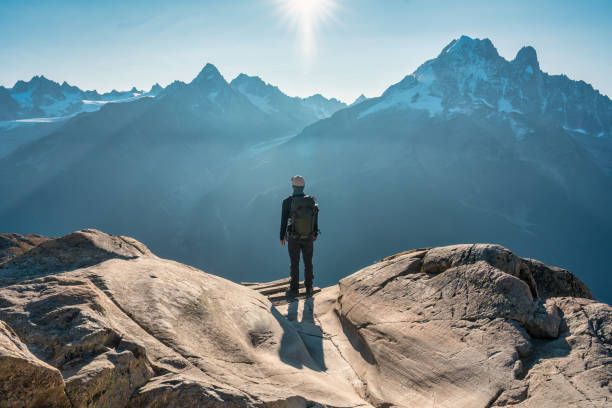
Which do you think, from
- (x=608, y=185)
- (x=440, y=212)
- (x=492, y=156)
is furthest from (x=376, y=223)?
(x=608, y=185)

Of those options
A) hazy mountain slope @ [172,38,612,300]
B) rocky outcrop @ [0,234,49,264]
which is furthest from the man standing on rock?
hazy mountain slope @ [172,38,612,300]

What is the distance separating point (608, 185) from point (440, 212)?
342 feet

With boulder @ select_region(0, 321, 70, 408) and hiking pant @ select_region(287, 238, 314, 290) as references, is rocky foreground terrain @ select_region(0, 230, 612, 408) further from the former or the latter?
hiking pant @ select_region(287, 238, 314, 290)

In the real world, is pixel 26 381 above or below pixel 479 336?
above

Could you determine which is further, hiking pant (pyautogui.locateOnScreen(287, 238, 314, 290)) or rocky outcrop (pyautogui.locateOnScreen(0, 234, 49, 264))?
rocky outcrop (pyautogui.locateOnScreen(0, 234, 49, 264))

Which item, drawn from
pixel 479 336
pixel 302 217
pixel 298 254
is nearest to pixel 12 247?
pixel 298 254

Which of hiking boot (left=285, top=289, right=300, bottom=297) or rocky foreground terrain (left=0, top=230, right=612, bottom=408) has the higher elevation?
rocky foreground terrain (left=0, top=230, right=612, bottom=408)

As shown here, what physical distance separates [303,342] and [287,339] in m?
0.73

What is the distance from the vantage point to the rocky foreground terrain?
363 cm

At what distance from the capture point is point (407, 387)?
5.89 meters

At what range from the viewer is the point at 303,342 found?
7238 mm

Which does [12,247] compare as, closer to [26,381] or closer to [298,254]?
[298,254]

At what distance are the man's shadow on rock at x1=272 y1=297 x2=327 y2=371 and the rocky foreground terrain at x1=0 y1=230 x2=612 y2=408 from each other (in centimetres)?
4

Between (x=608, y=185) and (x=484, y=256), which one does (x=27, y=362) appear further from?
(x=608, y=185)
